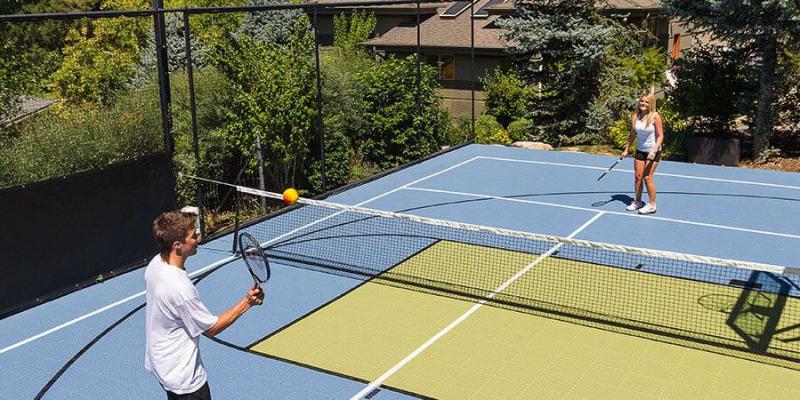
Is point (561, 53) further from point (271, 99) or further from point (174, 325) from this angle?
point (174, 325)

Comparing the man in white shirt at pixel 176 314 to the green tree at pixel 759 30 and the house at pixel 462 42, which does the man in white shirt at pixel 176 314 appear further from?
the house at pixel 462 42

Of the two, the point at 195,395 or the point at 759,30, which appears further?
the point at 759,30

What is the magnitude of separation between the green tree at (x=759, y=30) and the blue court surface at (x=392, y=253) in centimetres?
175

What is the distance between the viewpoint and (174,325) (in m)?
5.08

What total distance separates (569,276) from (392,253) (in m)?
2.59

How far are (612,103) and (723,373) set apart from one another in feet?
45.8

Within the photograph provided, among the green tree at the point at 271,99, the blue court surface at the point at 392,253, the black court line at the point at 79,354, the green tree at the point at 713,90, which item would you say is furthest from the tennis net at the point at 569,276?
the green tree at the point at 713,90

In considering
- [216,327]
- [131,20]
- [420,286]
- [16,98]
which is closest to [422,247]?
[420,286]

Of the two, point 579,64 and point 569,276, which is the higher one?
point 579,64

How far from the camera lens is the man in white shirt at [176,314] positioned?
16.4ft

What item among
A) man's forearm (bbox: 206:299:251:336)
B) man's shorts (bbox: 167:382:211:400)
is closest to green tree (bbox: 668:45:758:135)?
man's forearm (bbox: 206:299:251:336)

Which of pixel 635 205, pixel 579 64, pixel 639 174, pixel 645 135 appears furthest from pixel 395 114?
pixel 645 135

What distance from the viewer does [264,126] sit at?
49.4 feet

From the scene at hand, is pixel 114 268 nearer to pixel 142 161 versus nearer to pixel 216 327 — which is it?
pixel 142 161
